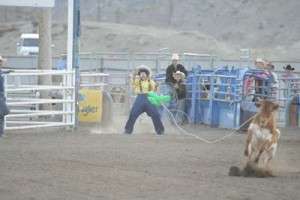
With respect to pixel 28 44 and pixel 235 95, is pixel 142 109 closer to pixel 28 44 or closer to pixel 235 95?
pixel 235 95

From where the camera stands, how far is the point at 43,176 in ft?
38.1

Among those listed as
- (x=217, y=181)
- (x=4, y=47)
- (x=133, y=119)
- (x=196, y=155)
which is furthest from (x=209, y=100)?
(x=4, y=47)

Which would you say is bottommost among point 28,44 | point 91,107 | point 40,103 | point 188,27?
point 91,107

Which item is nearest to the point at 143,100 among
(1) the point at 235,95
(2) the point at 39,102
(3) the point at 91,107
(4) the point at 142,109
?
Result: (4) the point at 142,109

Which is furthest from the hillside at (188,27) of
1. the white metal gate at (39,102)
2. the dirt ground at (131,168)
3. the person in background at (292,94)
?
the dirt ground at (131,168)

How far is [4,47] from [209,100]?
150 feet

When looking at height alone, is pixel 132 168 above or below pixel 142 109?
below

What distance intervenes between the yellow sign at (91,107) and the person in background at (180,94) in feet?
6.92

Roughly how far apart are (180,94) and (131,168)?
10845mm

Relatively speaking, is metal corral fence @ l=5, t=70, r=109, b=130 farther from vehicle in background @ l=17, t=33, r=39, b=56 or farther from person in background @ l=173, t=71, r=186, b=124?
vehicle in background @ l=17, t=33, r=39, b=56

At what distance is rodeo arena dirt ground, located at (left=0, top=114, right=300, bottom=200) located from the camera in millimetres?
10312

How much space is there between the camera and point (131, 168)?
12820mm

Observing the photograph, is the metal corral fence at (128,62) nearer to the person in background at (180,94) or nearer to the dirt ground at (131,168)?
the person in background at (180,94)

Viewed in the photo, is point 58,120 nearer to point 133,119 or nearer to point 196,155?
point 133,119
